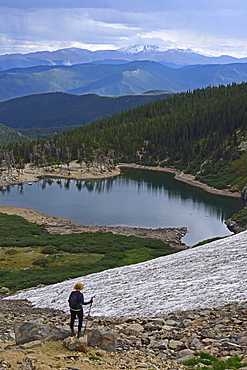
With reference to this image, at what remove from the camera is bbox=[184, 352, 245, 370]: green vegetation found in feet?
50.5

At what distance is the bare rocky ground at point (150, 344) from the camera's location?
16.2 m

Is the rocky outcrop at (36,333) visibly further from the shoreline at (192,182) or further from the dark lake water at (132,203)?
the shoreline at (192,182)

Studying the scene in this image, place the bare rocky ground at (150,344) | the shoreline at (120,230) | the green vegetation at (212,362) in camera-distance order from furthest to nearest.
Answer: the shoreline at (120,230) → the bare rocky ground at (150,344) → the green vegetation at (212,362)

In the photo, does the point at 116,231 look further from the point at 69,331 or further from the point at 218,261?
the point at 69,331

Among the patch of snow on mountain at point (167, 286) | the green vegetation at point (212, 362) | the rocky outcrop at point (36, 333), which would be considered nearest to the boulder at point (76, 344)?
the rocky outcrop at point (36, 333)

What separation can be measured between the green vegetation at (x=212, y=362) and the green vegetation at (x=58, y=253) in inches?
1017

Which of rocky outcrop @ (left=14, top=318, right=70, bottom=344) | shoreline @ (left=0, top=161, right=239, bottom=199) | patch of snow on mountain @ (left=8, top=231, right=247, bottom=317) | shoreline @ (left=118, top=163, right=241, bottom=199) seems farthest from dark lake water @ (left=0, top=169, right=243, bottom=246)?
rocky outcrop @ (left=14, top=318, right=70, bottom=344)

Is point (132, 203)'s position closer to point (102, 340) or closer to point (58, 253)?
point (58, 253)

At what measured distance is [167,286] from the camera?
97.5ft

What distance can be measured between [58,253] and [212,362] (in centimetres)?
4934

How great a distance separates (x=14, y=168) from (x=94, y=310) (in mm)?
169585

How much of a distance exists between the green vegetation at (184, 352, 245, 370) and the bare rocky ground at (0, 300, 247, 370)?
12.1 inches

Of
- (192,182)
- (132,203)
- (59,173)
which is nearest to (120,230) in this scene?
(132,203)

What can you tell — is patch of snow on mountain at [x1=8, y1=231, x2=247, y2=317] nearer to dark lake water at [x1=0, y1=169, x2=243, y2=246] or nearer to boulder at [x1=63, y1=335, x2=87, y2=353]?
boulder at [x1=63, y1=335, x2=87, y2=353]
